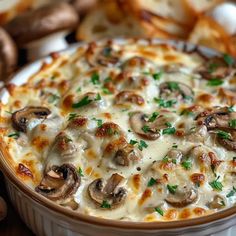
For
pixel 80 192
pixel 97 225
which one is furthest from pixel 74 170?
pixel 97 225

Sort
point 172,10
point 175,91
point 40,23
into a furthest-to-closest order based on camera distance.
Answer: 1. point 172,10
2. point 40,23
3. point 175,91

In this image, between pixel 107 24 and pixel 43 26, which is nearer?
pixel 43 26

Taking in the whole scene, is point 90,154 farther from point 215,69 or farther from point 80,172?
point 215,69

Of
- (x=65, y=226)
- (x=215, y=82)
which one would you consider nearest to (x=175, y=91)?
(x=215, y=82)

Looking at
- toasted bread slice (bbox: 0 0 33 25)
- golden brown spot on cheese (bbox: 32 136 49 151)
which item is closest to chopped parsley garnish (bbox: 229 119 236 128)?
golden brown spot on cheese (bbox: 32 136 49 151)

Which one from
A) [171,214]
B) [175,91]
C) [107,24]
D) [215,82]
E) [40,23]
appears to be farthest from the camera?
[107,24]

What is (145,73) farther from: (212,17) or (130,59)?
(212,17)

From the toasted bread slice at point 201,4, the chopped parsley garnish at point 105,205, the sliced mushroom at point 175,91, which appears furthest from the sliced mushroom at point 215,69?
the chopped parsley garnish at point 105,205
